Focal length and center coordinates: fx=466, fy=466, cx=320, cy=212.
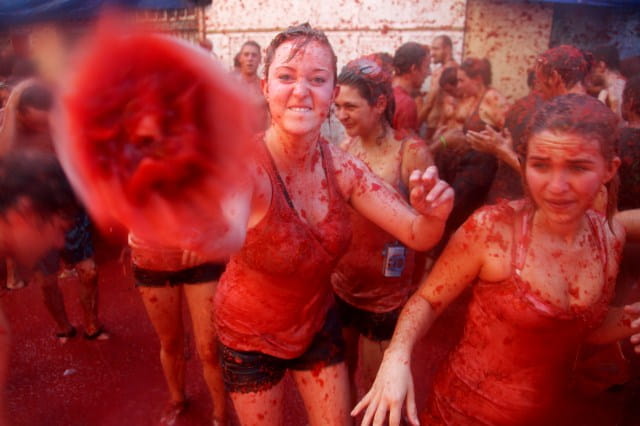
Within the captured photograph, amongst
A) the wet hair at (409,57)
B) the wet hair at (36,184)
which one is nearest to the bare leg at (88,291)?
the wet hair at (36,184)

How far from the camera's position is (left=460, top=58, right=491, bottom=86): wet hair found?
5.88 metres

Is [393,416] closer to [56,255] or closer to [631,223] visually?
[631,223]

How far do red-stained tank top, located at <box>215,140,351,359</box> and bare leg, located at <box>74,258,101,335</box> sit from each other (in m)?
2.48

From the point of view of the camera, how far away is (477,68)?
5895mm

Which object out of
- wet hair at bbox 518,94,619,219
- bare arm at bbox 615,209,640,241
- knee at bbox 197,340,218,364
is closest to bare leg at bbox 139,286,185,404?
knee at bbox 197,340,218,364

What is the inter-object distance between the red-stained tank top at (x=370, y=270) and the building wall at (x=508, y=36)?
4.71 metres

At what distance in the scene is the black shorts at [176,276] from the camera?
273 centimetres

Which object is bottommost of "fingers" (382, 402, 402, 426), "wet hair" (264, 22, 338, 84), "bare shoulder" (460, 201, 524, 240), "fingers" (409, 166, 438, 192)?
"fingers" (382, 402, 402, 426)

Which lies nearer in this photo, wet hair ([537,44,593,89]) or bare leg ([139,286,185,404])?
bare leg ([139,286,185,404])

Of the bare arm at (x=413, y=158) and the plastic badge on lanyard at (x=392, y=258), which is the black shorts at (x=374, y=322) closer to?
the plastic badge on lanyard at (x=392, y=258)

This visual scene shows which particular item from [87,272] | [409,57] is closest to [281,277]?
[87,272]

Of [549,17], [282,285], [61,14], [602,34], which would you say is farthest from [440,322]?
[61,14]

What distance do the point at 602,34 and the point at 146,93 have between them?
24.4 feet

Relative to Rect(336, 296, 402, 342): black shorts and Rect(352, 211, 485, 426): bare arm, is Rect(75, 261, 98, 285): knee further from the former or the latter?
Rect(352, 211, 485, 426): bare arm
